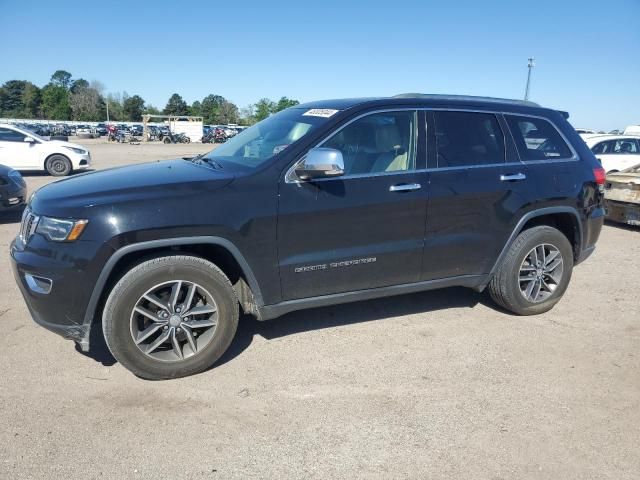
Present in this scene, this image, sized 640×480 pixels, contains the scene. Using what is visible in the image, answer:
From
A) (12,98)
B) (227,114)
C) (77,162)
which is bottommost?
(77,162)

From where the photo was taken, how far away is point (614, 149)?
41.7 feet

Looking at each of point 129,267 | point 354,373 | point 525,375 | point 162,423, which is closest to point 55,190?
point 129,267

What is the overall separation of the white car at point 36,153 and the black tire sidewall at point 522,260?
45.9 ft

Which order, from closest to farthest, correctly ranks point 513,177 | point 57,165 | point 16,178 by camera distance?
point 513,177 → point 16,178 → point 57,165

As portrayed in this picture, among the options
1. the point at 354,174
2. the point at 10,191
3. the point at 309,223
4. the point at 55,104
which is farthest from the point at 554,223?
the point at 55,104

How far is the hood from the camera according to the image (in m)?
3.02

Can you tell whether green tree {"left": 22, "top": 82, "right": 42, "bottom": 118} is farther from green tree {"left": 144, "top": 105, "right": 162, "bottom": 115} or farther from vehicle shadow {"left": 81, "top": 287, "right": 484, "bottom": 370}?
vehicle shadow {"left": 81, "top": 287, "right": 484, "bottom": 370}

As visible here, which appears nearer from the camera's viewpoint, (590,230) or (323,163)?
(323,163)

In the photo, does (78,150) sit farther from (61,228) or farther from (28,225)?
(61,228)

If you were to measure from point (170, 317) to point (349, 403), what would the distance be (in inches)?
51.4

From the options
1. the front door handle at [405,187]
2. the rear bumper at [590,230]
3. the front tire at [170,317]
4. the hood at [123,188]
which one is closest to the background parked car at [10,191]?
the hood at [123,188]

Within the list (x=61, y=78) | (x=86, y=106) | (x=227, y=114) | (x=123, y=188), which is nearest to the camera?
(x=123, y=188)

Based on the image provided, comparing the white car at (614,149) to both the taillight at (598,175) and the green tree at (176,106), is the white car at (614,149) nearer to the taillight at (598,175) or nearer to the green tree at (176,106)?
the taillight at (598,175)

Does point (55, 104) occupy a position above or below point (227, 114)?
above
